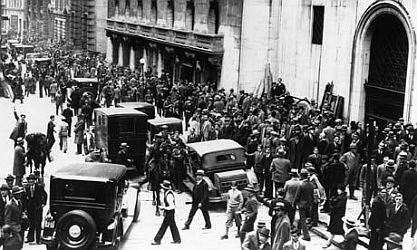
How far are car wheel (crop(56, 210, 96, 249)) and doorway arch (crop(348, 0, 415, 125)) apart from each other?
39.9 feet

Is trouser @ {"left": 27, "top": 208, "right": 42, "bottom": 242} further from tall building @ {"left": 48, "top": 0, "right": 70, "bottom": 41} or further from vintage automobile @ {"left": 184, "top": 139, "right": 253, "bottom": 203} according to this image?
tall building @ {"left": 48, "top": 0, "right": 70, "bottom": 41}

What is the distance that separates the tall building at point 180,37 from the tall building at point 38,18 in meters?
34.7

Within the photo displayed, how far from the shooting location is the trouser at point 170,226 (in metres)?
15.5

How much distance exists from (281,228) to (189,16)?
2994 cm

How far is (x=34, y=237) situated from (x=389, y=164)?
847cm

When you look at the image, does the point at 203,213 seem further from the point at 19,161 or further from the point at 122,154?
the point at 19,161

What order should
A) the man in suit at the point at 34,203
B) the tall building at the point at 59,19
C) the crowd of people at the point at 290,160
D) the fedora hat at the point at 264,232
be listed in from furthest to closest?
1. the tall building at the point at 59,19
2. the man in suit at the point at 34,203
3. the crowd of people at the point at 290,160
4. the fedora hat at the point at 264,232

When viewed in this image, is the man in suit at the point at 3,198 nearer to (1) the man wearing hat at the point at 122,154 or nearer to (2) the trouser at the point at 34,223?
(2) the trouser at the point at 34,223

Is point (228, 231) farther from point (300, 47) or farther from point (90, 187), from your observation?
point (300, 47)

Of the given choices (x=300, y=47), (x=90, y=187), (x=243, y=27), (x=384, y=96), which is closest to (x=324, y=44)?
(x=300, y=47)

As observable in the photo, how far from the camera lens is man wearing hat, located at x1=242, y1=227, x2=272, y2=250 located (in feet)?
39.4

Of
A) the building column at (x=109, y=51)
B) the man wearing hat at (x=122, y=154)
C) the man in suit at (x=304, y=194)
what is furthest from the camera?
the building column at (x=109, y=51)

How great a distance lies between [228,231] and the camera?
1630 cm

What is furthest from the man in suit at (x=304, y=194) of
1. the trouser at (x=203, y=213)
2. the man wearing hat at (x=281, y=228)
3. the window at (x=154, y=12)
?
the window at (x=154, y=12)
